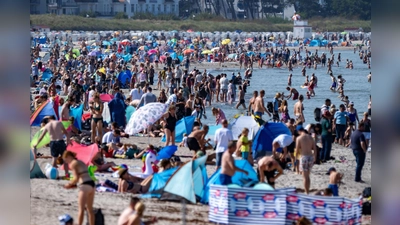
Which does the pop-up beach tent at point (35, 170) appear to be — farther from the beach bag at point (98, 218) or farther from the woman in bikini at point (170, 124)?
the woman in bikini at point (170, 124)

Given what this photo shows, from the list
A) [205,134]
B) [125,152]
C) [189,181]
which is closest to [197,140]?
[205,134]

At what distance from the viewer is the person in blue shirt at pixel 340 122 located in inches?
667

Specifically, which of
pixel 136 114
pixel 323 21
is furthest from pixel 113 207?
pixel 323 21

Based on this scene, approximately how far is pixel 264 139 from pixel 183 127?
9.37ft

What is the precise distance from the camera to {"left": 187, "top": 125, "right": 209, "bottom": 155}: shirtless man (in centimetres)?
1442

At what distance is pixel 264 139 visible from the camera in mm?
14172

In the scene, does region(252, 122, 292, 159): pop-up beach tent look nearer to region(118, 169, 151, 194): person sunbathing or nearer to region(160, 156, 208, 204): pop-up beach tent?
region(118, 169, 151, 194): person sunbathing

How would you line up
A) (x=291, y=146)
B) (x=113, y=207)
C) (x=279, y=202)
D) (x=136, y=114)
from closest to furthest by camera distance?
(x=279, y=202), (x=113, y=207), (x=291, y=146), (x=136, y=114)

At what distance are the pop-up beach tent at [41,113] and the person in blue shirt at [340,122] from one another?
20.1 feet

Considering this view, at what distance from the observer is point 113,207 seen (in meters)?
11.0

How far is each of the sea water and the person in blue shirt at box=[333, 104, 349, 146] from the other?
12.2ft

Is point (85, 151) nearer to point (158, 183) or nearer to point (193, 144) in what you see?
point (158, 183)

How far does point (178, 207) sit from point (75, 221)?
5.71ft
